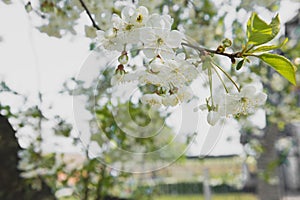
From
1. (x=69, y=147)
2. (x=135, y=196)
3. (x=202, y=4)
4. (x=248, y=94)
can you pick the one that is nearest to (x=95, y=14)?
(x=248, y=94)

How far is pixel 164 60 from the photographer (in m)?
0.34

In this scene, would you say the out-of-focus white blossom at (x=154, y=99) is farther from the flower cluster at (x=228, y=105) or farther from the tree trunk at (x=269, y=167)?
the tree trunk at (x=269, y=167)

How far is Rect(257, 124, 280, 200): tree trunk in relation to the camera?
5.36 ft

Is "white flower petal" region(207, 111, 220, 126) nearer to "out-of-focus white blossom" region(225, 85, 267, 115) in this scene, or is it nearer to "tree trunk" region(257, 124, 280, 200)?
"out-of-focus white blossom" region(225, 85, 267, 115)

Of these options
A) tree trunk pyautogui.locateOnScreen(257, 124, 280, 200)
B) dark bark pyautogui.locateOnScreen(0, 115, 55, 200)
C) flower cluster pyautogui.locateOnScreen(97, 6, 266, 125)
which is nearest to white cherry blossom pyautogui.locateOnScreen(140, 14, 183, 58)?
flower cluster pyautogui.locateOnScreen(97, 6, 266, 125)

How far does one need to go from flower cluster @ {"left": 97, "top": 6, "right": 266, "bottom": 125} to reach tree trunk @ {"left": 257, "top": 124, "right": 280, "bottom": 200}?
47.4 inches

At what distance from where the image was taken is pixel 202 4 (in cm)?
99

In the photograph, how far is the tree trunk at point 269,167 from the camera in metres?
1.63

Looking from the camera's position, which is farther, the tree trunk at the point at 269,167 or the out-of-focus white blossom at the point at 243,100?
the tree trunk at the point at 269,167

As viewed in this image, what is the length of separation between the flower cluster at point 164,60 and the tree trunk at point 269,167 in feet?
3.95

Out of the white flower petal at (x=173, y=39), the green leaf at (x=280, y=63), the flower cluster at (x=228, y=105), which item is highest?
the white flower petal at (x=173, y=39)

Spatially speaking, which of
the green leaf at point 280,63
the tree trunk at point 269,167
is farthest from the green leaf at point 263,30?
the tree trunk at point 269,167

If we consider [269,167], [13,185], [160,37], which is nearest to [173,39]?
[160,37]

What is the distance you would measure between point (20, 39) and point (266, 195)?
1.42 m
